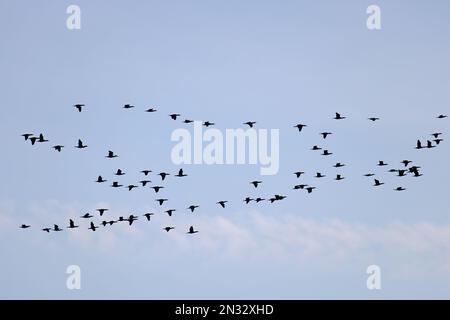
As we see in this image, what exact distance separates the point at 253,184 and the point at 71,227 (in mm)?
20299
